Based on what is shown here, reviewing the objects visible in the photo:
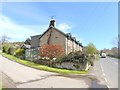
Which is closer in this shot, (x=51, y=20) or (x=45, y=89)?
(x=45, y=89)

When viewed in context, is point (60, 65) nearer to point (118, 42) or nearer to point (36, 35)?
point (36, 35)

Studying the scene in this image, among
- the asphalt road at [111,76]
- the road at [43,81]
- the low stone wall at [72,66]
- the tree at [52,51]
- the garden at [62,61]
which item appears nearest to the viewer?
the road at [43,81]

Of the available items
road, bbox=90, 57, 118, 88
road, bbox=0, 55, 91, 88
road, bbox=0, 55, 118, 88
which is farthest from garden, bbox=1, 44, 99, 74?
road, bbox=0, 55, 91, 88

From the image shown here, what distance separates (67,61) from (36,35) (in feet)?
81.3

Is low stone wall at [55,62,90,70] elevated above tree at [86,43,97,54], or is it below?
below

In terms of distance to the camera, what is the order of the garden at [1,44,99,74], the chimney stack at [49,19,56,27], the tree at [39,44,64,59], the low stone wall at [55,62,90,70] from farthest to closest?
1. the chimney stack at [49,19,56,27]
2. the tree at [39,44,64,59]
3. the low stone wall at [55,62,90,70]
4. the garden at [1,44,99,74]

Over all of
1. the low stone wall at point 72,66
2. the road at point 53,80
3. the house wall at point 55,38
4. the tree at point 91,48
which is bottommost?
the road at point 53,80

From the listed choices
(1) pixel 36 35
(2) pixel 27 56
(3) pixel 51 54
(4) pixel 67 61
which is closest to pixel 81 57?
(4) pixel 67 61

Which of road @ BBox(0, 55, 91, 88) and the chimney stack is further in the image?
the chimney stack

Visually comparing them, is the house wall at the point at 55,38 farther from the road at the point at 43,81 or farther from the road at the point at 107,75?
the road at the point at 43,81

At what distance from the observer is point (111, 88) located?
1285 cm

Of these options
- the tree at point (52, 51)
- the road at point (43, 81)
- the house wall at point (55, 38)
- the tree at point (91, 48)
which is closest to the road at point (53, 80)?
the road at point (43, 81)

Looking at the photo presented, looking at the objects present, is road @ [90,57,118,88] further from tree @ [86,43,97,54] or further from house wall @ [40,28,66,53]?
tree @ [86,43,97,54]

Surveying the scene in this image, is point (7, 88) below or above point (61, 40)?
below
